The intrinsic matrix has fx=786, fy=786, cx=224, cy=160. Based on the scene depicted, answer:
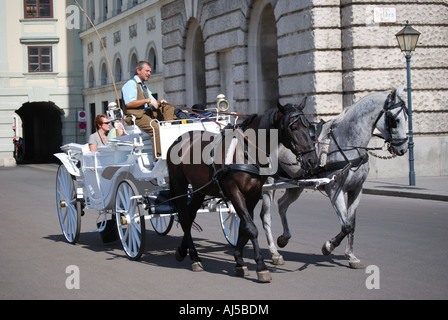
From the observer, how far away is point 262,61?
24109mm

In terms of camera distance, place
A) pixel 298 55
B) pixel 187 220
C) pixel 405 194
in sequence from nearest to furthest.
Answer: pixel 187 220 → pixel 405 194 → pixel 298 55

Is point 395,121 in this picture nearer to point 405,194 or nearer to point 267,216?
point 267,216

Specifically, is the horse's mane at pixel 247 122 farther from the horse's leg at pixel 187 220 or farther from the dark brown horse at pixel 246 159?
the horse's leg at pixel 187 220

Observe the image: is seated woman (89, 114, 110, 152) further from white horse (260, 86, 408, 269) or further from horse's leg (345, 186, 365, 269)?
horse's leg (345, 186, 365, 269)

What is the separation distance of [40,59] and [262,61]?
76.5 feet

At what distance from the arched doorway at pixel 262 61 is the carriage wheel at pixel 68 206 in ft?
42.4

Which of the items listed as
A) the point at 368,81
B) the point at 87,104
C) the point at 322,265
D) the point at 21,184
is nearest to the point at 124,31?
the point at 87,104

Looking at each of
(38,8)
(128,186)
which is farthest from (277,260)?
(38,8)

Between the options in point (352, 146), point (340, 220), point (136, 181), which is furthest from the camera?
point (136, 181)

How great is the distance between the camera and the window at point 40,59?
43969 millimetres

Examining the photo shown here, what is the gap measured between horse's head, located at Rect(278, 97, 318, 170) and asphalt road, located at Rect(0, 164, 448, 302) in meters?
1.18

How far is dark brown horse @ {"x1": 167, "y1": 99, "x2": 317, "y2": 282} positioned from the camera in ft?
24.5
